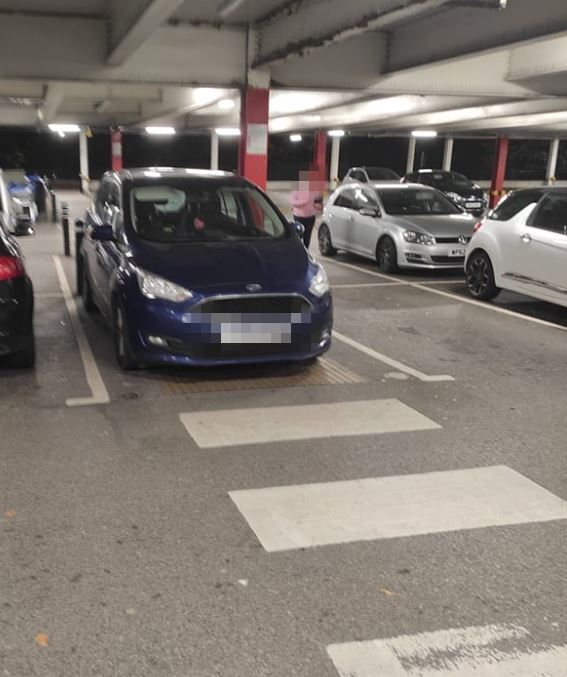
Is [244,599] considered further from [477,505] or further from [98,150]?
[98,150]

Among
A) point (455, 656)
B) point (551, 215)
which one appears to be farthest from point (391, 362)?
point (455, 656)

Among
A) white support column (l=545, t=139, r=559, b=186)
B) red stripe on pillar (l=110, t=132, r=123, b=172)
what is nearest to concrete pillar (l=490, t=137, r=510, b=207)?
white support column (l=545, t=139, r=559, b=186)

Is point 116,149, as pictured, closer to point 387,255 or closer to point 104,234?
point 387,255

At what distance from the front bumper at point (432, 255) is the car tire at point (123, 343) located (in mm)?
6692

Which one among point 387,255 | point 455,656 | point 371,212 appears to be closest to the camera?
point 455,656

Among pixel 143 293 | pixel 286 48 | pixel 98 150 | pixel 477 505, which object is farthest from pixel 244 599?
pixel 98 150

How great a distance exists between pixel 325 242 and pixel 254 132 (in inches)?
104

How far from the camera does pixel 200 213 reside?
23.4 feet

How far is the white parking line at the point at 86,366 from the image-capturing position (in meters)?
5.75

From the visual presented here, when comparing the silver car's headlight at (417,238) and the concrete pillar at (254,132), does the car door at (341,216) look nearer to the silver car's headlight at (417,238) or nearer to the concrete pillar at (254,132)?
the concrete pillar at (254,132)

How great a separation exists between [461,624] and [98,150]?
118ft

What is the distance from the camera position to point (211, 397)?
233 inches

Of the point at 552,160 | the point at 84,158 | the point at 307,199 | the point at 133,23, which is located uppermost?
the point at 133,23

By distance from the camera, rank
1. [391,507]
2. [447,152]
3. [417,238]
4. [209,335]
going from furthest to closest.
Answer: [447,152] < [417,238] < [209,335] < [391,507]
